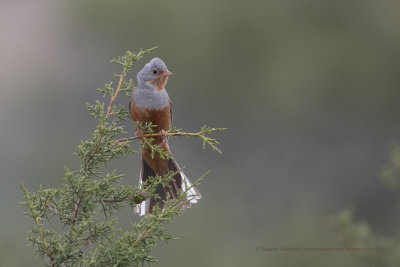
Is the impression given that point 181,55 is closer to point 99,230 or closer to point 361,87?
point 361,87

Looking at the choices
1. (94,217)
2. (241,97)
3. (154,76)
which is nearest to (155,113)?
(154,76)

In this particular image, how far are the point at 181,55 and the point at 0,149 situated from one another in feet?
21.7

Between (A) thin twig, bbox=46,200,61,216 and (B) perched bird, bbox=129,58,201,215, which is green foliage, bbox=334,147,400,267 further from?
(A) thin twig, bbox=46,200,61,216

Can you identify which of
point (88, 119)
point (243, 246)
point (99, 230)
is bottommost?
point (99, 230)

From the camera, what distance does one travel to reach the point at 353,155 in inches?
766

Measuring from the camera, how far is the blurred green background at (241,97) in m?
15.4

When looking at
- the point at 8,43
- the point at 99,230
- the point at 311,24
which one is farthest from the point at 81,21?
the point at 99,230

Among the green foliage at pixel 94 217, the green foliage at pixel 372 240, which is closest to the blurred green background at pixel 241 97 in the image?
the green foliage at pixel 372 240

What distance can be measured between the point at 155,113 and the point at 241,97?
15.5 meters

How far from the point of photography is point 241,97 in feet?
67.8

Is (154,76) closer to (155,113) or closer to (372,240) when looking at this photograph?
(155,113)

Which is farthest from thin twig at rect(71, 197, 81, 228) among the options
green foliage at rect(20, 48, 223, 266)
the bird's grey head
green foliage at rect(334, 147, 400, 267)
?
green foliage at rect(334, 147, 400, 267)

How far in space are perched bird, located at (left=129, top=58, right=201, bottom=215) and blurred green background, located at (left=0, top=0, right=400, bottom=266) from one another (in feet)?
25.2

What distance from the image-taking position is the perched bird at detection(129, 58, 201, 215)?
5082 mm
